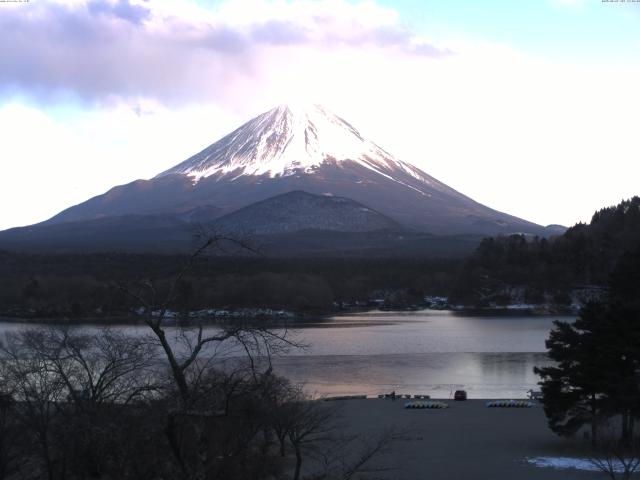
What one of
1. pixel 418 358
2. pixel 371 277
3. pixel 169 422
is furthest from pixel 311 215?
pixel 169 422

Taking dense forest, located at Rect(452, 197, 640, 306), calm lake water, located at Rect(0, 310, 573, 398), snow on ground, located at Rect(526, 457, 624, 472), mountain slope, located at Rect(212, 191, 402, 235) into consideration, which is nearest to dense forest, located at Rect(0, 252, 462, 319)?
dense forest, located at Rect(452, 197, 640, 306)

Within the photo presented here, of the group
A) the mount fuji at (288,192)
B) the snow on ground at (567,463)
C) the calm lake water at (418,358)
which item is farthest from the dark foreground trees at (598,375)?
the mount fuji at (288,192)

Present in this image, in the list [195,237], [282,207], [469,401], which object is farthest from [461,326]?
[282,207]

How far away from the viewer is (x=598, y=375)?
42.4ft

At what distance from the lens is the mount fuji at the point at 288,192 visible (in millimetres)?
118312

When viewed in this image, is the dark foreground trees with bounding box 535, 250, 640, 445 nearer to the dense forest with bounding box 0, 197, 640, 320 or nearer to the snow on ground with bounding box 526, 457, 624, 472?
the snow on ground with bounding box 526, 457, 624, 472

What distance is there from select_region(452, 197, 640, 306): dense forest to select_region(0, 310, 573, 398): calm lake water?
18380 mm

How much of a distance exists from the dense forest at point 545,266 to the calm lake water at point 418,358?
18.4 metres

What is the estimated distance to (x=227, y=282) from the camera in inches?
2283

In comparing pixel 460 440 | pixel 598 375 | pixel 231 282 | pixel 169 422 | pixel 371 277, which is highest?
pixel 371 277

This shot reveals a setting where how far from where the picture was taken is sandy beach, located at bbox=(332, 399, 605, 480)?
11670mm

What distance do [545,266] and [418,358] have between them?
127 ft

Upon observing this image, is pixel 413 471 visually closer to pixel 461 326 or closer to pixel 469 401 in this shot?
pixel 469 401

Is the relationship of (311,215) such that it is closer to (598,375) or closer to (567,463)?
(598,375)
